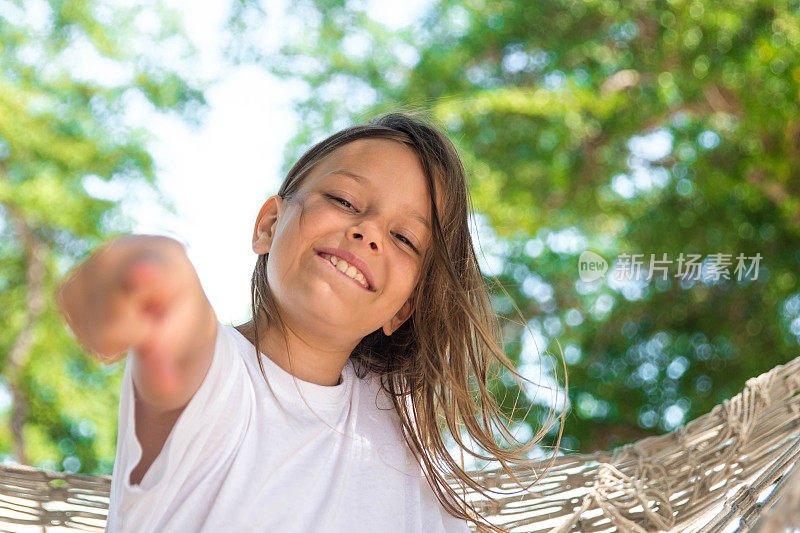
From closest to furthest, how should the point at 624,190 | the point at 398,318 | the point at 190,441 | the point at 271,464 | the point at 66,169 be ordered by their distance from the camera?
the point at 190,441 < the point at 271,464 < the point at 398,318 < the point at 624,190 < the point at 66,169

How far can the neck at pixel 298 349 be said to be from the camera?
2.78 ft

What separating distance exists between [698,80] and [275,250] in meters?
2.55

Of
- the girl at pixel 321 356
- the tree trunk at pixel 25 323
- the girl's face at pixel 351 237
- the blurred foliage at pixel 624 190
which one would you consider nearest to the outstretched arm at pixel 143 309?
the girl at pixel 321 356

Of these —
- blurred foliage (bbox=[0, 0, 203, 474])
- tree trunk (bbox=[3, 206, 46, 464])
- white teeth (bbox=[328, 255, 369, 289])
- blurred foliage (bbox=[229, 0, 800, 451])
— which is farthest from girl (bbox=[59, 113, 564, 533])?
tree trunk (bbox=[3, 206, 46, 464])

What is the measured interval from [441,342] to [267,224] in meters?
0.26

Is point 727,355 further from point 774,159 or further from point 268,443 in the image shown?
point 268,443

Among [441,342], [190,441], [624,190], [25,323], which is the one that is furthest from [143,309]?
[25,323]

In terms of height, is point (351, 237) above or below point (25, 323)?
below

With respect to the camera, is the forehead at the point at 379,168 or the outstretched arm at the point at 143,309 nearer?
the outstretched arm at the point at 143,309

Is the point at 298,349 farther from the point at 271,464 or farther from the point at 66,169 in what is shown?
the point at 66,169

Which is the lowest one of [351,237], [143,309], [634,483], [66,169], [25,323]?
[634,483]

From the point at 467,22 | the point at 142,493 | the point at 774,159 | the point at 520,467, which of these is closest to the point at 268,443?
the point at 142,493

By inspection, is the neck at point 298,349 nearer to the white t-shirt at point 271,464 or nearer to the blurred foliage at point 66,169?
the white t-shirt at point 271,464

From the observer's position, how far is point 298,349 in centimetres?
86
